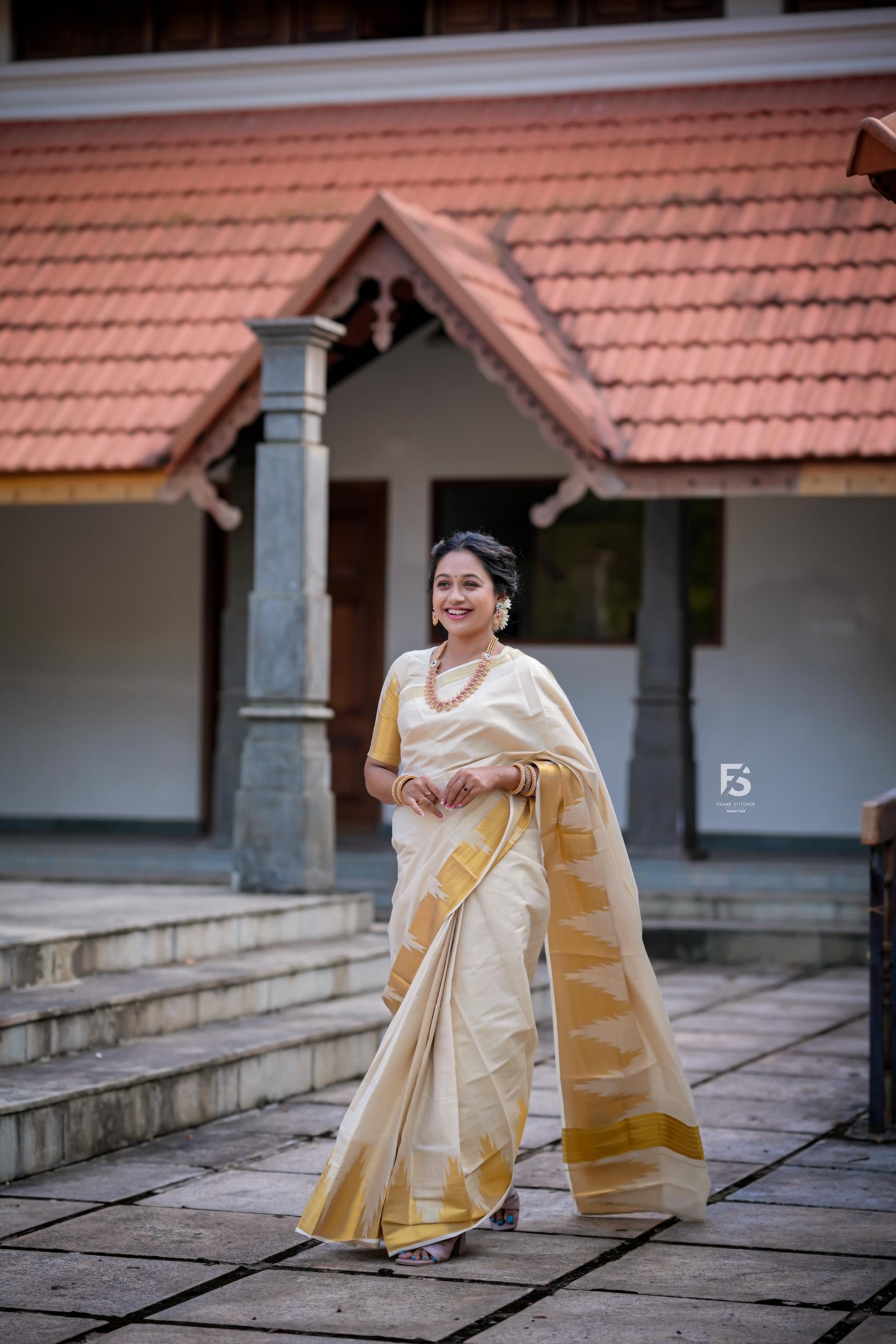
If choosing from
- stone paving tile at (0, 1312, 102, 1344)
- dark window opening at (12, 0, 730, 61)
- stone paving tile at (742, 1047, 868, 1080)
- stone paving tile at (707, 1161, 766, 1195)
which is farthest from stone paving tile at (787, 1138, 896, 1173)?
dark window opening at (12, 0, 730, 61)

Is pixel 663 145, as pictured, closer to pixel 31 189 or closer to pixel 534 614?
pixel 534 614

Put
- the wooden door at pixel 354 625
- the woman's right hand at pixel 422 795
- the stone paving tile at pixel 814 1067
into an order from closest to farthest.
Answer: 1. the woman's right hand at pixel 422 795
2. the stone paving tile at pixel 814 1067
3. the wooden door at pixel 354 625

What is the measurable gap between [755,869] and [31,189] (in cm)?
713

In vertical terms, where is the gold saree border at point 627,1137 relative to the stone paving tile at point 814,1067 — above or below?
above

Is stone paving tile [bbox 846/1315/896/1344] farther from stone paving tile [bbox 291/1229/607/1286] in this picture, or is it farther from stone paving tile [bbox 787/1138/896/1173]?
stone paving tile [bbox 787/1138/896/1173]

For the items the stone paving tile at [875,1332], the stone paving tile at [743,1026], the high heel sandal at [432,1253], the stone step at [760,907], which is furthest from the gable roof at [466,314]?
the stone paving tile at [875,1332]

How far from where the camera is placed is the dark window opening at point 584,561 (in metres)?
13.7

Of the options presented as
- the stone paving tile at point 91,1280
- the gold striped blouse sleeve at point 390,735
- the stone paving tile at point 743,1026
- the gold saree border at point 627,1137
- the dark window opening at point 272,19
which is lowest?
the stone paving tile at point 91,1280

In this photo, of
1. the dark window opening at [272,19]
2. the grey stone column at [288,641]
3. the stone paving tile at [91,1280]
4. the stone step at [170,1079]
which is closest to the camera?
the stone paving tile at [91,1280]

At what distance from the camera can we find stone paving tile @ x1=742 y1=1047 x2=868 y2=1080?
7695 mm

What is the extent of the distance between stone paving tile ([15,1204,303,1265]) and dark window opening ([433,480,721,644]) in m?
8.41

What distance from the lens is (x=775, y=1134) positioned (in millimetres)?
6551

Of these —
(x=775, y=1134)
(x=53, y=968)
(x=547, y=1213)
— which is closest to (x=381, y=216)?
(x=53, y=968)

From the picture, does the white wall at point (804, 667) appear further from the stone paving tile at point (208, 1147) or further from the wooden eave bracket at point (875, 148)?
the wooden eave bracket at point (875, 148)
